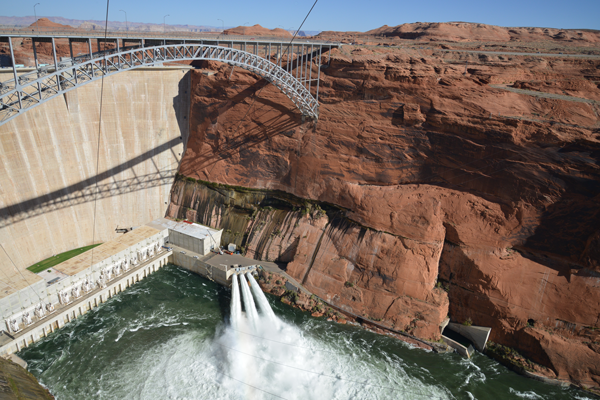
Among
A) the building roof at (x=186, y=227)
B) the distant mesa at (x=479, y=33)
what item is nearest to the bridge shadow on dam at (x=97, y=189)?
the building roof at (x=186, y=227)

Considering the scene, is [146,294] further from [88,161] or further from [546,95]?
[546,95]

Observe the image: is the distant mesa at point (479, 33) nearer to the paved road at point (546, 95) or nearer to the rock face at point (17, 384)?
the paved road at point (546, 95)

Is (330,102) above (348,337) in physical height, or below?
above

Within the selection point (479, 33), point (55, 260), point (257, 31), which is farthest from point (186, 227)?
point (479, 33)

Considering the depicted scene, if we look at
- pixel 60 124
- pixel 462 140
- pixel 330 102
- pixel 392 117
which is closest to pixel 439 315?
pixel 462 140

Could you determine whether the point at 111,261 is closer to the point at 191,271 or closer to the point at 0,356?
the point at 191,271

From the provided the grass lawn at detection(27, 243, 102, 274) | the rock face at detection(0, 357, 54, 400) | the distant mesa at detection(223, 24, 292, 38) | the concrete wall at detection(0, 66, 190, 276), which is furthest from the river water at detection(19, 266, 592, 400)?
the distant mesa at detection(223, 24, 292, 38)
